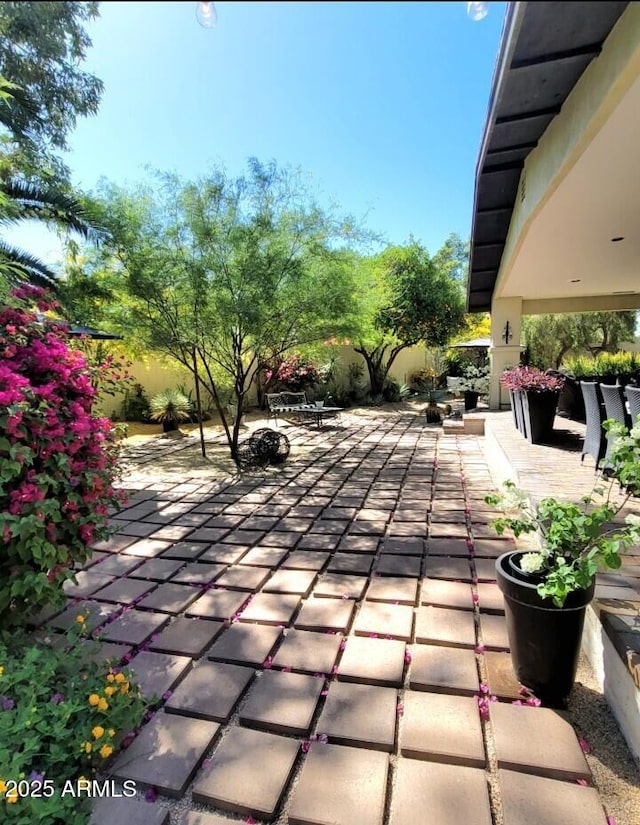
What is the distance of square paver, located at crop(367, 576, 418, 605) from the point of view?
110 inches

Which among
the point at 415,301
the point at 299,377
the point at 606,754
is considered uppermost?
the point at 415,301

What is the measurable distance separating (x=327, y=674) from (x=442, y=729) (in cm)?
62

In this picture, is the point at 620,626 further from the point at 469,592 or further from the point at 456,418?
the point at 456,418

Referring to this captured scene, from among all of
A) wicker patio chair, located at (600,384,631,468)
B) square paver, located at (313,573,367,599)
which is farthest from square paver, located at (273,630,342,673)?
wicker patio chair, located at (600,384,631,468)

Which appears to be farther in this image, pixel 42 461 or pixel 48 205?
pixel 48 205

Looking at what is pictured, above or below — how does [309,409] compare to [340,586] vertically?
above

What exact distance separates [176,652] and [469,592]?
6.23 feet

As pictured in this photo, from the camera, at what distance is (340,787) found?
1.57m

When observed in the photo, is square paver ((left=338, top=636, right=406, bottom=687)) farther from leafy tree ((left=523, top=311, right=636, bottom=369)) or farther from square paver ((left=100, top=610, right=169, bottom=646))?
leafy tree ((left=523, top=311, right=636, bottom=369))

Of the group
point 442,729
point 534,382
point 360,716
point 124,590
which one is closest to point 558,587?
point 442,729

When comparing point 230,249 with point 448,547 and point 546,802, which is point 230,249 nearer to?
point 448,547

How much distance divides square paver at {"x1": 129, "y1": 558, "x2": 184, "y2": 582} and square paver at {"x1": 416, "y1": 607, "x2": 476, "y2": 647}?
6.48 feet

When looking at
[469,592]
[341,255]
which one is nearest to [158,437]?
[341,255]

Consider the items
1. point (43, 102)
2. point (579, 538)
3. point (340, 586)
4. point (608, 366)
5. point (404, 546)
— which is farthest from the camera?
point (608, 366)
